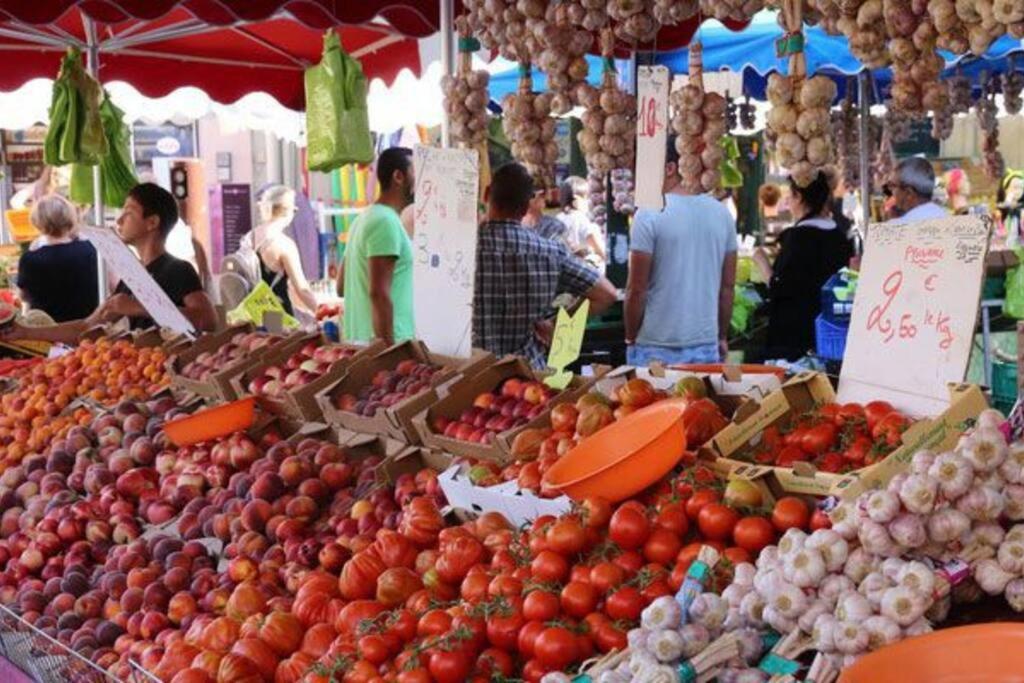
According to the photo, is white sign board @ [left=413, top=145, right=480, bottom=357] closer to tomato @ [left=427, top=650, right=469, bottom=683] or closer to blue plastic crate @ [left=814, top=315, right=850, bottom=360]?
tomato @ [left=427, top=650, right=469, bottom=683]

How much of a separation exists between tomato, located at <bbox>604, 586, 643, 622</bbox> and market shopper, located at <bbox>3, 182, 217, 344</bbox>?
11.5ft

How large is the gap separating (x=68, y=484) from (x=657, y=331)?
8.60 feet

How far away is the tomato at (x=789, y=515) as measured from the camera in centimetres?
229

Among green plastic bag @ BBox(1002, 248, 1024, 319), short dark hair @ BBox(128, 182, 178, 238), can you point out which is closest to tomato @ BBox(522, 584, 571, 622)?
short dark hair @ BBox(128, 182, 178, 238)

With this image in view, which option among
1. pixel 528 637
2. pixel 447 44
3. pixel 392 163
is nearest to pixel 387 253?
pixel 392 163

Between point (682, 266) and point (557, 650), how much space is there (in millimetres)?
3452

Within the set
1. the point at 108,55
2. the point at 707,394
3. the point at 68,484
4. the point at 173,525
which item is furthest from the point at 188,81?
the point at 707,394

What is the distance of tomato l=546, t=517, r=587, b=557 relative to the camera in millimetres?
2385

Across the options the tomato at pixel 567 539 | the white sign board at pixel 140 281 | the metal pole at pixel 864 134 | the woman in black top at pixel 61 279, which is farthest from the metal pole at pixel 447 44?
the metal pole at pixel 864 134

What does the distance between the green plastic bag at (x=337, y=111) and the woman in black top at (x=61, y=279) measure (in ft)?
8.24

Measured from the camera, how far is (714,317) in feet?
18.1

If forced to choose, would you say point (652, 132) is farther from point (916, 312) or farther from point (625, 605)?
point (625, 605)

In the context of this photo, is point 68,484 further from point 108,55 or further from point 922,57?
point 108,55

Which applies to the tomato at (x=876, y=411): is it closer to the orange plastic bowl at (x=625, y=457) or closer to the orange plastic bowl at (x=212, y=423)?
the orange plastic bowl at (x=625, y=457)
